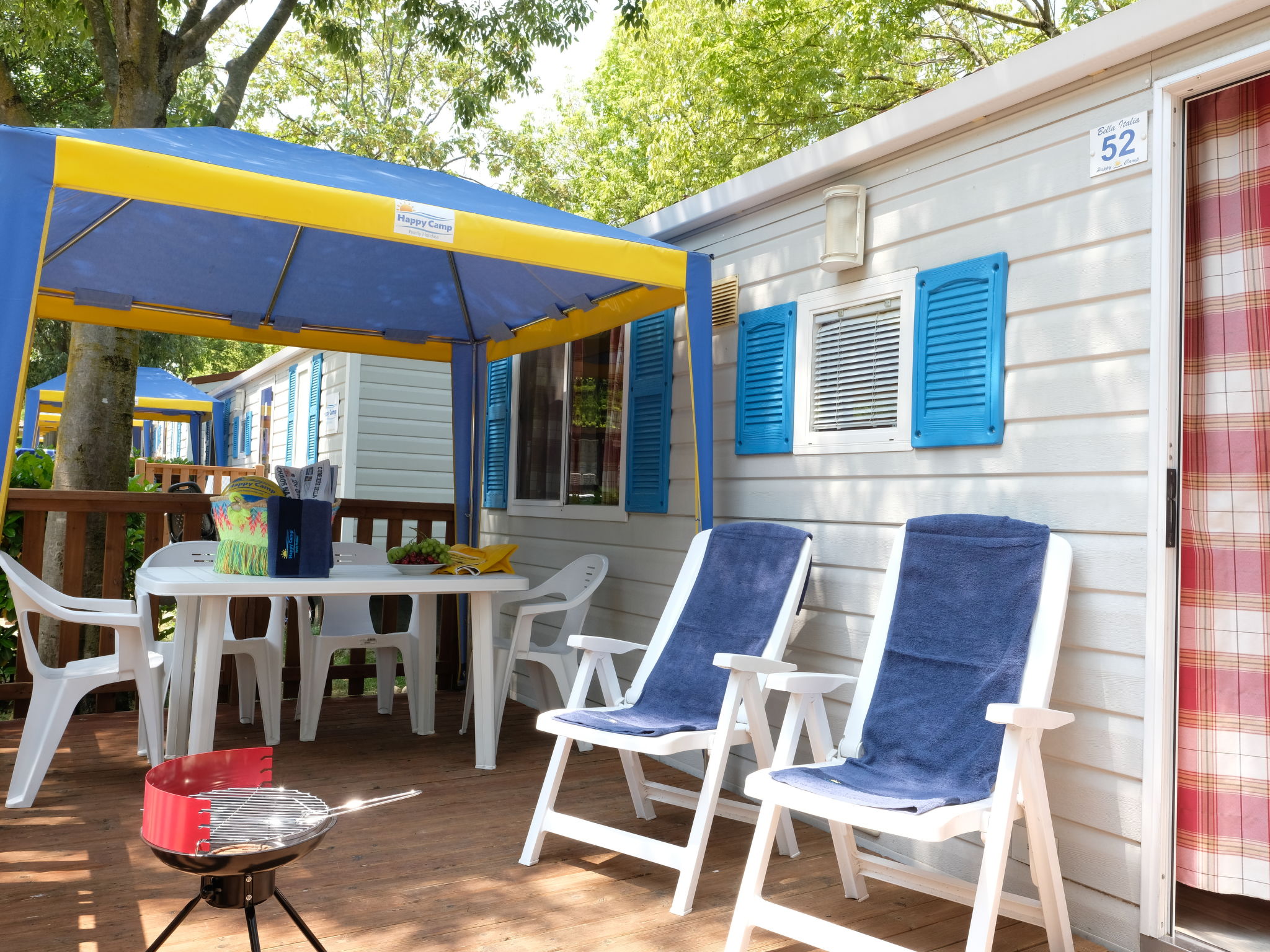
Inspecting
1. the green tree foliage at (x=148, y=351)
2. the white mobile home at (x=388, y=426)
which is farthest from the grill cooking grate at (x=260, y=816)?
the green tree foliage at (x=148, y=351)

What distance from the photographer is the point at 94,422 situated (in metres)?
5.35

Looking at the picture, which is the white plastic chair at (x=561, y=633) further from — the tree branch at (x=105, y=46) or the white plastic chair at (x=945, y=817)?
the tree branch at (x=105, y=46)

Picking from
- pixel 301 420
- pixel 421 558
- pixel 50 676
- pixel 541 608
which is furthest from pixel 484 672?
pixel 301 420

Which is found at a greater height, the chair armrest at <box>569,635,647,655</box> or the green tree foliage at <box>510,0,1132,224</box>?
the green tree foliage at <box>510,0,1132,224</box>

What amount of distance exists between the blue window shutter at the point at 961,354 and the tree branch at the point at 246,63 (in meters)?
5.40

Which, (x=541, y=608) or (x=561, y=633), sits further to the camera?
(x=561, y=633)

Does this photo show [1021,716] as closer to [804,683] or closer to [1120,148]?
[804,683]

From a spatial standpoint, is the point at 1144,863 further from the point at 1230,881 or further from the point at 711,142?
the point at 711,142

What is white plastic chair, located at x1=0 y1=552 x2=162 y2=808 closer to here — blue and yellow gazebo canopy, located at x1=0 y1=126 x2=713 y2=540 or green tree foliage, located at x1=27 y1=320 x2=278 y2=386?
blue and yellow gazebo canopy, located at x1=0 y1=126 x2=713 y2=540

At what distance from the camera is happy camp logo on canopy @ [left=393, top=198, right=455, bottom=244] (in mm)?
2986

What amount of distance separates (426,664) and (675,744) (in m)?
2.17

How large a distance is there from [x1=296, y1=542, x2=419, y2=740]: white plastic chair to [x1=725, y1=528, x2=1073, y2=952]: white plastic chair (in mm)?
2423

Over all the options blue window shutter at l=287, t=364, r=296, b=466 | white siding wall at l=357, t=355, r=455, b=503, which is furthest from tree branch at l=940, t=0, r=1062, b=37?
blue window shutter at l=287, t=364, r=296, b=466

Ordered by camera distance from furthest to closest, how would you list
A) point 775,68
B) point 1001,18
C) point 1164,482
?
point 775,68
point 1001,18
point 1164,482
